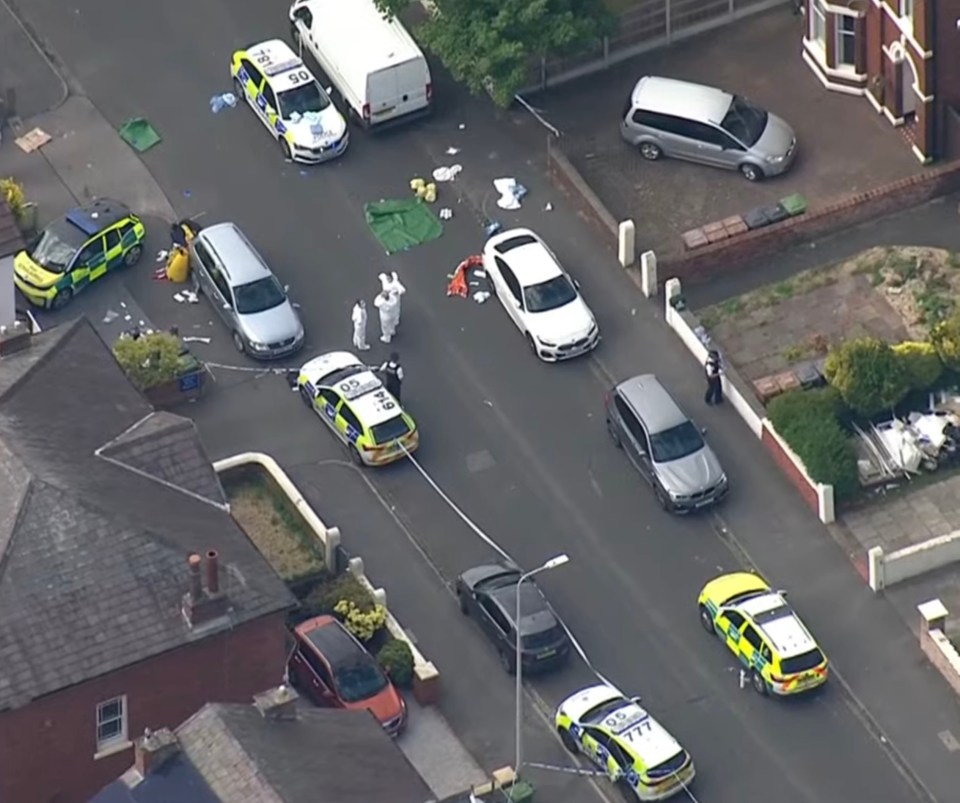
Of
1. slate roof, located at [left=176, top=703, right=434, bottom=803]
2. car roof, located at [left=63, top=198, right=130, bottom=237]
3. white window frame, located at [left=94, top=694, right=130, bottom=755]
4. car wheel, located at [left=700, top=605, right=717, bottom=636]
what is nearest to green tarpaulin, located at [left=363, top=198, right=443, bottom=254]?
car roof, located at [left=63, top=198, right=130, bottom=237]

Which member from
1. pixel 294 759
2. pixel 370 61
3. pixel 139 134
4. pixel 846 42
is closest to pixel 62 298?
pixel 139 134

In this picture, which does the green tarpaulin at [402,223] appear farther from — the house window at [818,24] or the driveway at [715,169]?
the house window at [818,24]

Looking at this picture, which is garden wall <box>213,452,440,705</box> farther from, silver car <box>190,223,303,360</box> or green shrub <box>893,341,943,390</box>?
green shrub <box>893,341,943,390</box>

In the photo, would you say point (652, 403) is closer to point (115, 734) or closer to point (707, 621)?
point (707, 621)

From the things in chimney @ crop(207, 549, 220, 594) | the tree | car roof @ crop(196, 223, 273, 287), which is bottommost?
the tree

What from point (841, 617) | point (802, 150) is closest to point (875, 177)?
point (802, 150)

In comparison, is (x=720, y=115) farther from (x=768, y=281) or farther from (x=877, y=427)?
(x=877, y=427)

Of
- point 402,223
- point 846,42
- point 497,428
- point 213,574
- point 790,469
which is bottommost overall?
point 790,469

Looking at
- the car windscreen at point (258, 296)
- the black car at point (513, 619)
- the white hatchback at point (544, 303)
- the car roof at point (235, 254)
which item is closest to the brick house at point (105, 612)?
the black car at point (513, 619)
